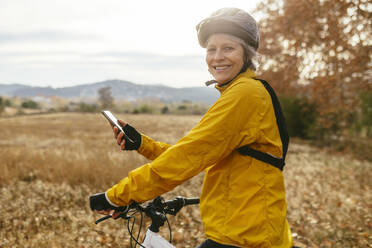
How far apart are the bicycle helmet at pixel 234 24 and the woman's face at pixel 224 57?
41mm

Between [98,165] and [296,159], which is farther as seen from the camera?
[296,159]

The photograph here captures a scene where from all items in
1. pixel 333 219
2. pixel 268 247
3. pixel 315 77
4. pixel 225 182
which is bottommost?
pixel 333 219

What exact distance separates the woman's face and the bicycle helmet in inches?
1.6

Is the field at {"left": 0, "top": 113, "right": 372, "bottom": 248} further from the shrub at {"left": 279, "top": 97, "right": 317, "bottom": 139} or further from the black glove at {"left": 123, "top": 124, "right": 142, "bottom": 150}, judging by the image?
the shrub at {"left": 279, "top": 97, "right": 317, "bottom": 139}

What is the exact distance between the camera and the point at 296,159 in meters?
12.9

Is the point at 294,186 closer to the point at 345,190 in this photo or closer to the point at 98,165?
the point at 345,190

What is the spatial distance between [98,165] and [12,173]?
2.23 meters

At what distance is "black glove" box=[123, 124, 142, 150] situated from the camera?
2.01 m

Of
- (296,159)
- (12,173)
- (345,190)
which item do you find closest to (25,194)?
(12,173)

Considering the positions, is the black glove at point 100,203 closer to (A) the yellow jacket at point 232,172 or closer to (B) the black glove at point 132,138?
(A) the yellow jacket at point 232,172

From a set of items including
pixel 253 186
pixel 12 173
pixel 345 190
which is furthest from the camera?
pixel 345 190

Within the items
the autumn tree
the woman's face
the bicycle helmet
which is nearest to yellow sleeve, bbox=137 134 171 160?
the woman's face

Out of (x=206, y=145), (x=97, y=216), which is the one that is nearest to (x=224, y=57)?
(x=206, y=145)

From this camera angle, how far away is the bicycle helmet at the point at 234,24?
5.43 ft
